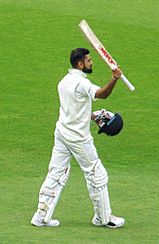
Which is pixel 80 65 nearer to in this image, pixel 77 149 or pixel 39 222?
pixel 77 149

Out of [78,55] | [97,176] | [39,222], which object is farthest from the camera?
[39,222]

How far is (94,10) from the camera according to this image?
2431 cm

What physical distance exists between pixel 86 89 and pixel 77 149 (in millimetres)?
721

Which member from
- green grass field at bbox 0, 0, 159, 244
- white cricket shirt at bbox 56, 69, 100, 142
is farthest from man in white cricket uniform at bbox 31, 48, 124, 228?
green grass field at bbox 0, 0, 159, 244

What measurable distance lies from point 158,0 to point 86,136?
52.3ft

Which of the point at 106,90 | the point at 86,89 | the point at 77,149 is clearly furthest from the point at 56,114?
the point at 106,90

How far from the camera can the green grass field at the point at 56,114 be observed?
35.9 feet

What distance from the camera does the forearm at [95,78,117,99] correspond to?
32.5ft

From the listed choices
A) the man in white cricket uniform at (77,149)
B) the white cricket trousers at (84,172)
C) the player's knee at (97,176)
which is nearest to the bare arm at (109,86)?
the man in white cricket uniform at (77,149)

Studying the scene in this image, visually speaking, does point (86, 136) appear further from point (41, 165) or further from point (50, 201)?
point (41, 165)

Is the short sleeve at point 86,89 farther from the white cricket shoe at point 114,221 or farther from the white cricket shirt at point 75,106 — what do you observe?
the white cricket shoe at point 114,221

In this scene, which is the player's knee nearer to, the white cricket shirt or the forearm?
the white cricket shirt

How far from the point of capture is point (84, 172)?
10688 millimetres

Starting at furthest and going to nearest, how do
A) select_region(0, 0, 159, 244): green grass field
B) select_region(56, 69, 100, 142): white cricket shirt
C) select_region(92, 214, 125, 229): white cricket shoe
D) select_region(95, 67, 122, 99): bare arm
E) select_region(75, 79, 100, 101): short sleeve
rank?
select_region(0, 0, 159, 244): green grass field < select_region(92, 214, 125, 229): white cricket shoe < select_region(56, 69, 100, 142): white cricket shirt < select_region(75, 79, 100, 101): short sleeve < select_region(95, 67, 122, 99): bare arm
